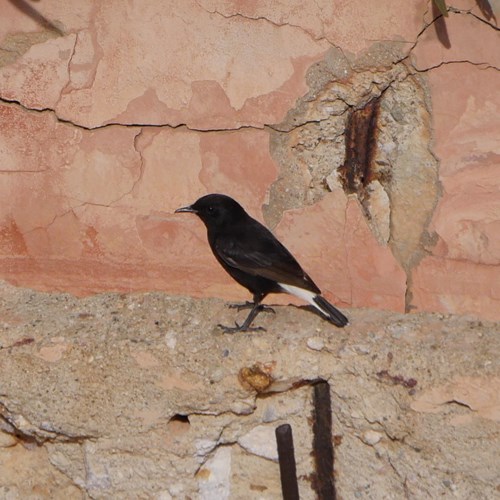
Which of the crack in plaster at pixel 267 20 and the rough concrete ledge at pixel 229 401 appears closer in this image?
the rough concrete ledge at pixel 229 401

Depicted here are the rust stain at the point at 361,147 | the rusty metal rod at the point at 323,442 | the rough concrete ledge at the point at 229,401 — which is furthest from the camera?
the rust stain at the point at 361,147

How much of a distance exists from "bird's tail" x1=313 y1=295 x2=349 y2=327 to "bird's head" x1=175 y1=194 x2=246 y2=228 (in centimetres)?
55

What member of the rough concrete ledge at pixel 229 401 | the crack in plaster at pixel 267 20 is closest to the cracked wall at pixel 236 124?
the crack in plaster at pixel 267 20

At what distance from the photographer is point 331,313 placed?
4.00 m

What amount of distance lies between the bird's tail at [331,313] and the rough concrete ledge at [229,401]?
3 cm

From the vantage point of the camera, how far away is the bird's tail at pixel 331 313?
395cm

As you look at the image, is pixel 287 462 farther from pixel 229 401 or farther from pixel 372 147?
pixel 372 147

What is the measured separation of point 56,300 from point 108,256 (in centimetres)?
37

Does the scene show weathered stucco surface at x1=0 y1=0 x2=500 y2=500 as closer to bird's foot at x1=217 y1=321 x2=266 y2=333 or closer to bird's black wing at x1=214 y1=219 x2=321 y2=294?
bird's black wing at x1=214 y1=219 x2=321 y2=294

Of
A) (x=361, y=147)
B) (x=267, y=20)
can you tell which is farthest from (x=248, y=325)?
(x=267, y=20)

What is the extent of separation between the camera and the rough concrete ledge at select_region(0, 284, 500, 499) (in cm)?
373

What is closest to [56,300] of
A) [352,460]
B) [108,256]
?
[108,256]

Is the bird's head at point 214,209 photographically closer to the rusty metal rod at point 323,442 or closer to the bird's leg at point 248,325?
the bird's leg at point 248,325

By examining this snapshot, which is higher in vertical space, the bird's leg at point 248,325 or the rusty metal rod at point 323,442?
the bird's leg at point 248,325
